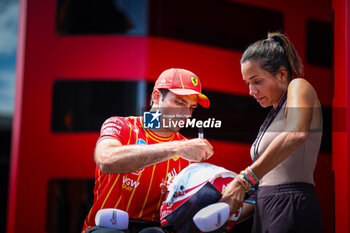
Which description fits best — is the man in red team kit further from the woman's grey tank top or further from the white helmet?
the woman's grey tank top

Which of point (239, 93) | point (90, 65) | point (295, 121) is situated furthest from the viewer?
point (90, 65)

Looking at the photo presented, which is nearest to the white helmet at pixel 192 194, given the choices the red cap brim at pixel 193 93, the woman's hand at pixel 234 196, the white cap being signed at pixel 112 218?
the woman's hand at pixel 234 196

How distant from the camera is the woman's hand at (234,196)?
4.52 feet

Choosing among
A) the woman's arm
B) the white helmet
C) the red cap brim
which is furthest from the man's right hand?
the red cap brim

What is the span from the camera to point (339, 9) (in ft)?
5.92

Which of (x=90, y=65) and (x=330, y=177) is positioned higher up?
(x=90, y=65)

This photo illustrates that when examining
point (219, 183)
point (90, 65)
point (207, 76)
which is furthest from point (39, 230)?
point (219, 183)

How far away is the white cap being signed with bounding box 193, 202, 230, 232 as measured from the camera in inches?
50.3

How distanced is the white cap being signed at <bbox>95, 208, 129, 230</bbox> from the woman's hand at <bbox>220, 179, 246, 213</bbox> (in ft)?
1.40

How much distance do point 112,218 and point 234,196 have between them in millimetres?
502

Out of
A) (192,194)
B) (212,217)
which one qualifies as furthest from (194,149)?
(212,217)

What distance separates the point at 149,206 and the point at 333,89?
3.23ft

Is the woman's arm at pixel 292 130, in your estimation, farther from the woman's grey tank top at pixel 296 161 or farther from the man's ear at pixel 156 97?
the man's ear at pixel 156 97

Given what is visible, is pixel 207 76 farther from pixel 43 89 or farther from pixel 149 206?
pixel 149 206
